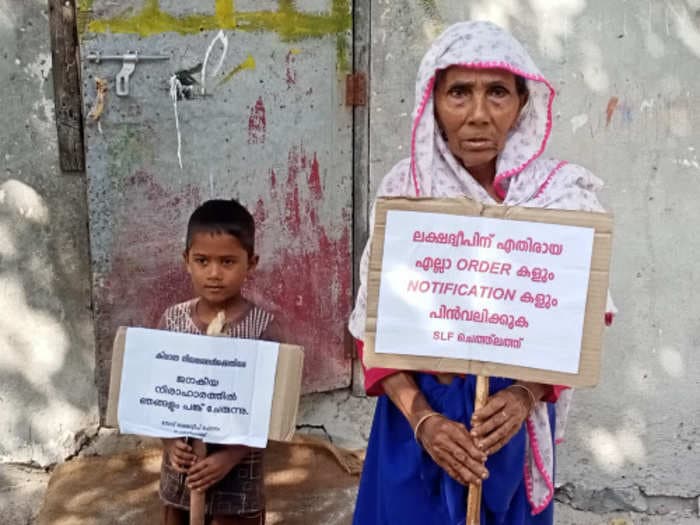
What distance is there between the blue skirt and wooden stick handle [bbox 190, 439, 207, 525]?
19.6 inches

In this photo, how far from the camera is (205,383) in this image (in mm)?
2539

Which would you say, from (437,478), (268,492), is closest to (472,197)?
(437,478)

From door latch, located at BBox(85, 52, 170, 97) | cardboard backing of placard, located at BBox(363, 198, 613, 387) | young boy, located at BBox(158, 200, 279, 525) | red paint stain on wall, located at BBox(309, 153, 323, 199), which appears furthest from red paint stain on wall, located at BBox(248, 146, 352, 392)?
cardboard backing of placard, located at BBox(363, 198, 613, 387)

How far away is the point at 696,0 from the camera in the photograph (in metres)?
3.63

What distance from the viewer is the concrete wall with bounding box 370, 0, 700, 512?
3668mm

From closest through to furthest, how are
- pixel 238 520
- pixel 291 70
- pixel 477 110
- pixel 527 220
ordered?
pixel 527 220 → pixel 477 110 → pixel 238 520 → pixel 291 70

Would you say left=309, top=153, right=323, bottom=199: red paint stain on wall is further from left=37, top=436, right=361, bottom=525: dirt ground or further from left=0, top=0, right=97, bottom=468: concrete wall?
left=37, top=436, right=361, bottom=525: dirt ground

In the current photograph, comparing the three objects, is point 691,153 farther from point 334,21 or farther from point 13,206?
point 13,206

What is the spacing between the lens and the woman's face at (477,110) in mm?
2320

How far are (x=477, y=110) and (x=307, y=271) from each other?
5.63 ft

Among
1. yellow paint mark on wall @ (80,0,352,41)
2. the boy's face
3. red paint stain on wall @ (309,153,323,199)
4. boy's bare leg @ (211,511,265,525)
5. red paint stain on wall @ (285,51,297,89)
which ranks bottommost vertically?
boy's bare leg @ (211,511,265,525)

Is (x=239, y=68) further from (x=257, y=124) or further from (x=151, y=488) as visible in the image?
(x=151, y=488)

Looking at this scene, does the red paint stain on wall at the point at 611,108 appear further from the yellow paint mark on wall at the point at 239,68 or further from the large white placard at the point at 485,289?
the large white placard at the point at 485,289

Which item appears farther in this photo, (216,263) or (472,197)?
(216,263)
